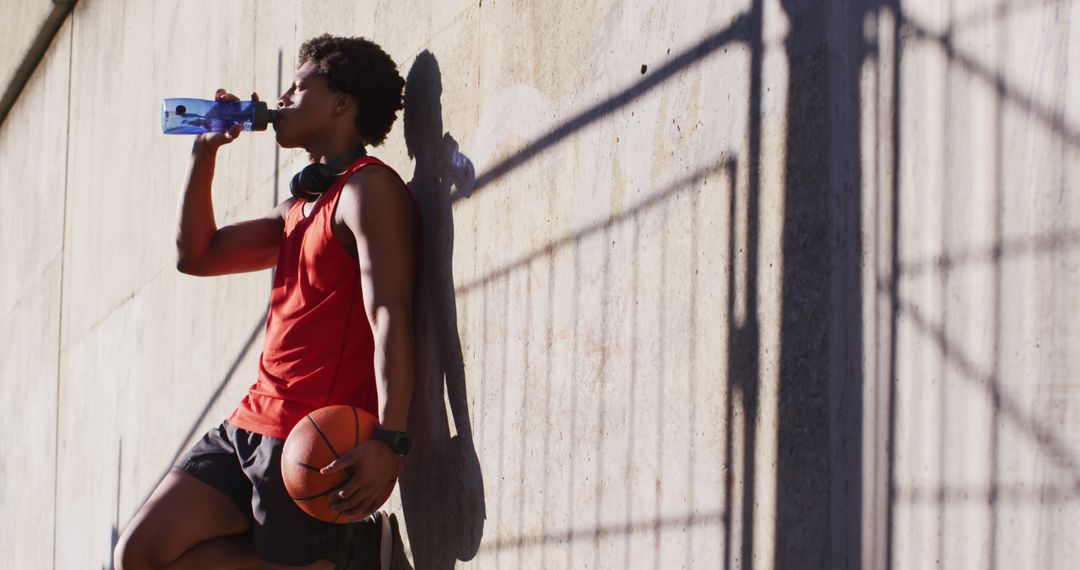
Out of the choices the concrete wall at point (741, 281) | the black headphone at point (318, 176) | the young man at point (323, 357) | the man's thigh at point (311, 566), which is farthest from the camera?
the black headphone at point (318, 176)

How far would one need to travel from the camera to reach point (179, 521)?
3.91 m

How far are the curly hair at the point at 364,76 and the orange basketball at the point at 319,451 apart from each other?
3.66ft

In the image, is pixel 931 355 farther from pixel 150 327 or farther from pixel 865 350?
pixel 150 327

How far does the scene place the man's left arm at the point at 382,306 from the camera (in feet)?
11.4

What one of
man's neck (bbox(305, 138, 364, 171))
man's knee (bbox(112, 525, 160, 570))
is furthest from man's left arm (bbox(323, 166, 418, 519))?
man's knee (bbox(112, 525, 160, 570))

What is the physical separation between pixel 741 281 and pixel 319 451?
141 cm

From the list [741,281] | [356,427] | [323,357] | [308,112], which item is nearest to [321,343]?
[323,357]

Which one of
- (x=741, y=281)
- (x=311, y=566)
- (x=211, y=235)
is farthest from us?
(x=211, y=235)

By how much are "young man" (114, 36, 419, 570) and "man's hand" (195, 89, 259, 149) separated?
0.08ft

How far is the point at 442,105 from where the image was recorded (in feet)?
13.5

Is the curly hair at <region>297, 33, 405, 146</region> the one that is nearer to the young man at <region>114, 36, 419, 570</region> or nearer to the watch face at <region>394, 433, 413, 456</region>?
the young man at <region>114, 36, 419, 570</region>

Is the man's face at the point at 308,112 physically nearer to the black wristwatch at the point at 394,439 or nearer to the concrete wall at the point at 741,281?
the concrete wall at the point at 741,281

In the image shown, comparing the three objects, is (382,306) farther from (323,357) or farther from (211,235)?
(211,235)

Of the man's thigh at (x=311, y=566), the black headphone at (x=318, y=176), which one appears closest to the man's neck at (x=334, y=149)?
the black headphone at (x=318, y=176)
